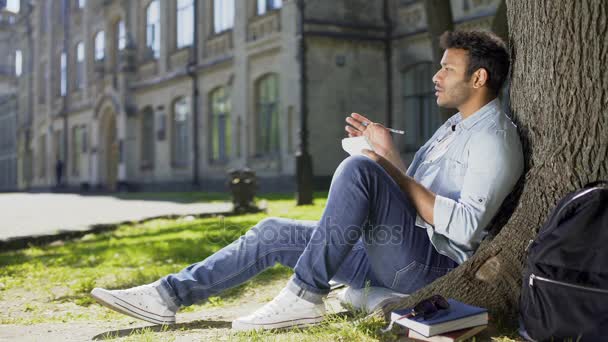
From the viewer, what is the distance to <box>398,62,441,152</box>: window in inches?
711

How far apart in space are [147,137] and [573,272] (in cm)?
2657

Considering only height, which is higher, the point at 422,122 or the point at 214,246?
the point at 422,122

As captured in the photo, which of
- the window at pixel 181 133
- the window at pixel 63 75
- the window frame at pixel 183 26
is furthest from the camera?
the window at pixel 63 75

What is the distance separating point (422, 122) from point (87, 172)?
19914 mm

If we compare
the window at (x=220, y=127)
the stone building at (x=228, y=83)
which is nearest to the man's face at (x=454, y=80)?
the stone building at (x=228, y=83)

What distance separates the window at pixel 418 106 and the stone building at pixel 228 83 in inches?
1.5

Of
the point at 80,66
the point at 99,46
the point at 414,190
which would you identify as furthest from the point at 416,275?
the point at 80,66

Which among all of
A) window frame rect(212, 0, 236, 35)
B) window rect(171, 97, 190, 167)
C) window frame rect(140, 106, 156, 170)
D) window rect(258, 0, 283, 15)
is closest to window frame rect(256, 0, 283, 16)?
window rect(258, 0, 283, 15)

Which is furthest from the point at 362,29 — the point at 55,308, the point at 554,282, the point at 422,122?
the point at 554,282

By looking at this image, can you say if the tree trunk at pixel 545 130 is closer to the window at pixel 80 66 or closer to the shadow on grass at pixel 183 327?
the shadow on grass at pixel 183 327

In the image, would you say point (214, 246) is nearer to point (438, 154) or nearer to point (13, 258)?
point (13, 258)

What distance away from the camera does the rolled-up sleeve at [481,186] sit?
3.06 metres

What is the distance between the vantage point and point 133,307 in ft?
11.5

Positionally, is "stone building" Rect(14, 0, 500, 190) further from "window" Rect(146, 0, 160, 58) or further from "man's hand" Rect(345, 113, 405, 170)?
"man's hand" Rect(345, 113, 405, 170)
